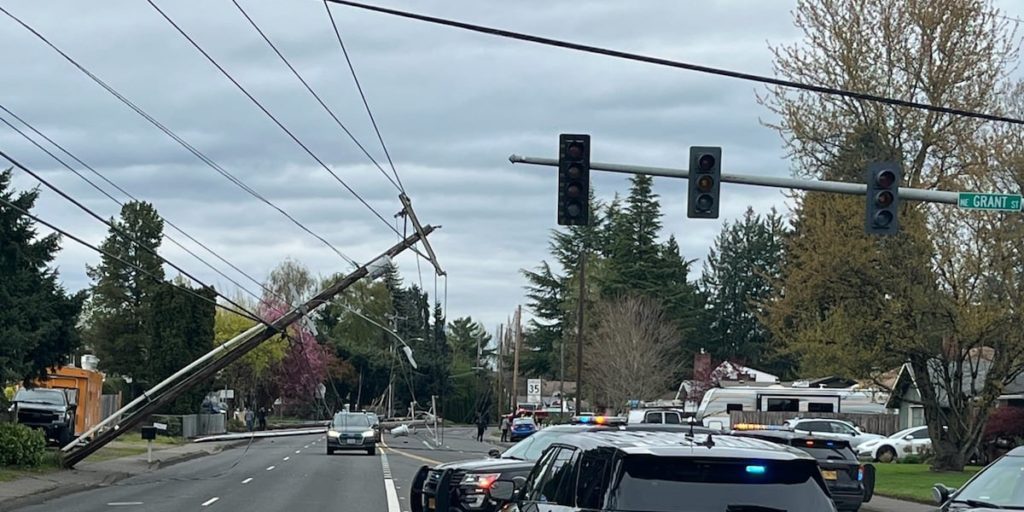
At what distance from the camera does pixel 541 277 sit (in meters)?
102

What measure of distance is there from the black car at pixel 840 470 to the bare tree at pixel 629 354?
5263cm

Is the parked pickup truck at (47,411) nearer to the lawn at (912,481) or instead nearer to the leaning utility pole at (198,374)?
the leaning utility pole at (198,374)

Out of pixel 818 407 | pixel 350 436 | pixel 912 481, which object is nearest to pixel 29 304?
pixel 350 436

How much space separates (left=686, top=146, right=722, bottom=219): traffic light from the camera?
862 inches

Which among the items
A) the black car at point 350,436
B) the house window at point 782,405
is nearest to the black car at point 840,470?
the black car at point 350,436

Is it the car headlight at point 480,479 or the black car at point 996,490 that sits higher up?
the black car at point 996,490

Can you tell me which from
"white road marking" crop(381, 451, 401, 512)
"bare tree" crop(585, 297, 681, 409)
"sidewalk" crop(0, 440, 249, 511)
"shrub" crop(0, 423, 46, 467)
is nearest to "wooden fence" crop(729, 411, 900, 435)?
"bare tree" crop(585, 297, 681, 409)

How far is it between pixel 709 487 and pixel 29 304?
29267 mm

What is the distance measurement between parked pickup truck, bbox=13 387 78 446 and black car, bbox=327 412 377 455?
9057 millimetres

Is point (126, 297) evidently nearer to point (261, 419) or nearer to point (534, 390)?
point (261, 419)

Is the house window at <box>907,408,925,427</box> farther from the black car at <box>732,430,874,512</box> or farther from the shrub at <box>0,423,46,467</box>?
the black car at <box>732,430,874,512</box>

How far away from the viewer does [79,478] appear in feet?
108

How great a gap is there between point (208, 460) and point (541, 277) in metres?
57.0

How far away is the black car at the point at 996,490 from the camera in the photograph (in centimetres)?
1366
